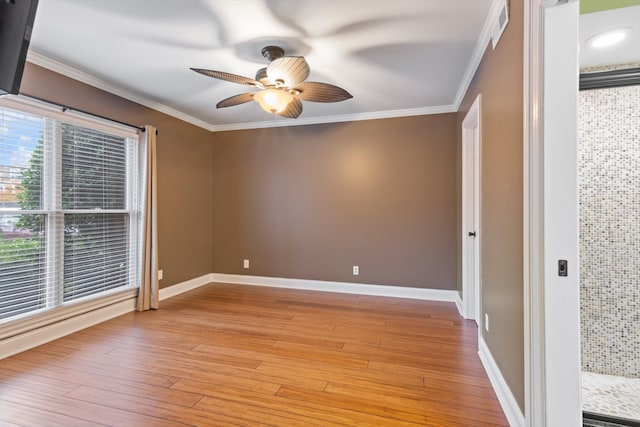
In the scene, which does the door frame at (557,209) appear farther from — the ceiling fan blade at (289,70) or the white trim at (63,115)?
the white trim at (63,115)

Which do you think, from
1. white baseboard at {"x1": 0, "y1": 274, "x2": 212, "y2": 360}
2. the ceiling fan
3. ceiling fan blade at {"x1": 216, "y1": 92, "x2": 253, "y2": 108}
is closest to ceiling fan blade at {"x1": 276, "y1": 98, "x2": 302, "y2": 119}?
the ceiling fan

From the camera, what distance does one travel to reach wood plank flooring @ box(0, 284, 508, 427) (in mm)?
1684

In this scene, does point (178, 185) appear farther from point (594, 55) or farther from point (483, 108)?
point (594, 55)

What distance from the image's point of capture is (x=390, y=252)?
3.96 meters

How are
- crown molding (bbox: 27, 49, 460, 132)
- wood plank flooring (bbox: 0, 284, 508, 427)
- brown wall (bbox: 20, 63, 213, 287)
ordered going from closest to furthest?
wood plank flooring (bbox: 0, 284, 508, 427)
crown molding (bbox: 27, 49, 460, 132)
brown wall (bbox: 20, 63, 213, 287)

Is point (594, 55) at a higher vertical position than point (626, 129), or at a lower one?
higher

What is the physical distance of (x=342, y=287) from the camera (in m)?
4.14

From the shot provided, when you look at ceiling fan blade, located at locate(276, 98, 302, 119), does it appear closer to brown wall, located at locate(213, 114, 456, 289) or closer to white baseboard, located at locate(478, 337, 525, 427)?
brown wall, located at locate(213, 114, 456, 289)

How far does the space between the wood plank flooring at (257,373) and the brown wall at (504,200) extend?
1.37 feet

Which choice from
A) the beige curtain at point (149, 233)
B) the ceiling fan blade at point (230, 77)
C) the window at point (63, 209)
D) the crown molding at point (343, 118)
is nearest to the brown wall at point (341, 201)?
the crown molding at point (343, 118)

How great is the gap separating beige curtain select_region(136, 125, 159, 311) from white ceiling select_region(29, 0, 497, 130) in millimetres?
562

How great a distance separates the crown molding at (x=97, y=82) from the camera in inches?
98.0

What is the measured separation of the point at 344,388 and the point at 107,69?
3497mm

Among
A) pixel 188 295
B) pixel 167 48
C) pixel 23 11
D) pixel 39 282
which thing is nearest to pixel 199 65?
pixel 167 48
